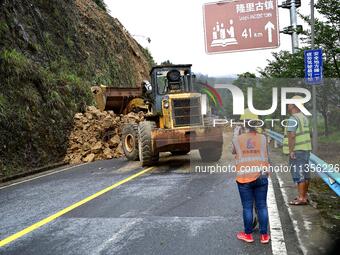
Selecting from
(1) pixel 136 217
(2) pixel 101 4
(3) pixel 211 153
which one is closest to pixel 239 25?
(3) pixel 211 153

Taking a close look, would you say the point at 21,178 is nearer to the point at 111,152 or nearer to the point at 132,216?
the point at 111,152

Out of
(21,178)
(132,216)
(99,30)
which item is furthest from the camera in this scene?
(99,30)

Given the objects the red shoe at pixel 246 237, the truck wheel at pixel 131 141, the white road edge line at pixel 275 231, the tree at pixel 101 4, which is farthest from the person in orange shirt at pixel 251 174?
the tree at pixel 101 4

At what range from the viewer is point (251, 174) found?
16.7 feet

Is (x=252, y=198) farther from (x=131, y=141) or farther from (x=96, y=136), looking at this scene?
(x=96, y=136)

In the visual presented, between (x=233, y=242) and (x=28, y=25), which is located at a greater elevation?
(x=28, y=25)

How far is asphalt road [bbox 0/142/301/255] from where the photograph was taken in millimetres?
4938

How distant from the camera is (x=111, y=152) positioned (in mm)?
16250

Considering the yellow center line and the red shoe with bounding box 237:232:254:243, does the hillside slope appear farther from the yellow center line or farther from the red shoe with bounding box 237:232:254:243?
the red shoe with bounding box 237:232:254:243

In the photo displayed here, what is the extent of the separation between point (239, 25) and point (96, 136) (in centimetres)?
716

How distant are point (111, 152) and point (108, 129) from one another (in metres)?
1.28

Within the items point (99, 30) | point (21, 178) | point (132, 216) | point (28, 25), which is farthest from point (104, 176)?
point (99, 30)

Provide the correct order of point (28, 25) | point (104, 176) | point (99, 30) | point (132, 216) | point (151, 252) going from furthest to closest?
point (99, 30) → point (28, 25) → point (104, 176) → point (132, 216) → point (151, 252)

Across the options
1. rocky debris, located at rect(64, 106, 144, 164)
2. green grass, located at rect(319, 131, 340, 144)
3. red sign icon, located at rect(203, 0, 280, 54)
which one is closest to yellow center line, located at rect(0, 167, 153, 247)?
rocky debris, located at rect(64, 106, 144, 164)
